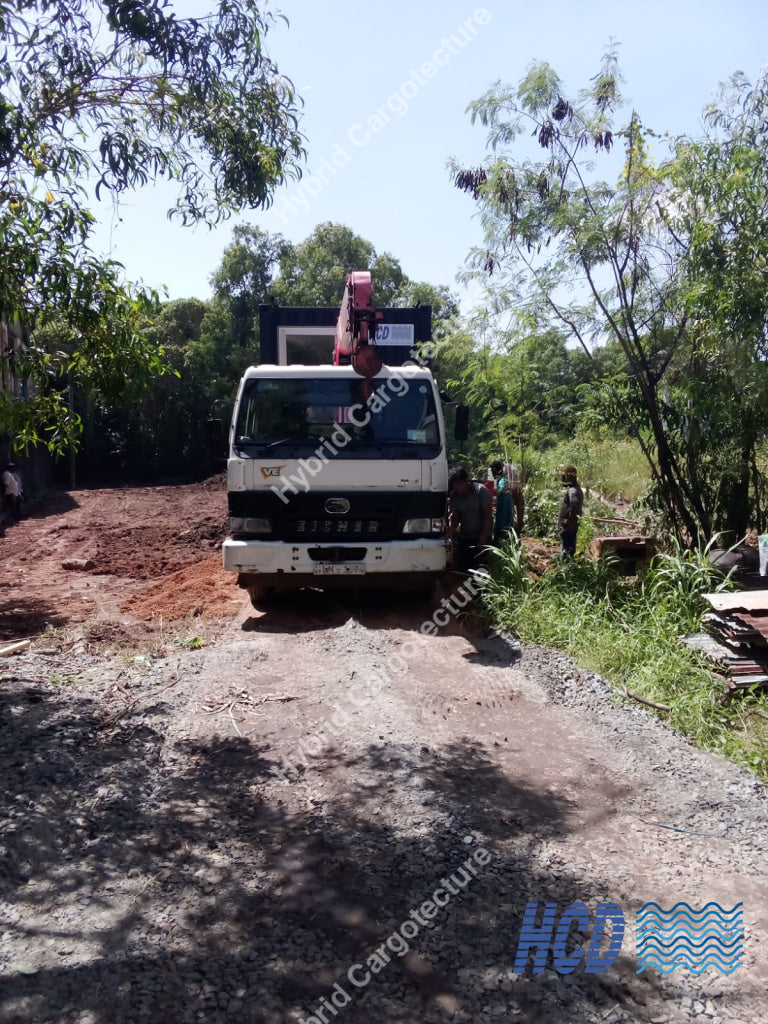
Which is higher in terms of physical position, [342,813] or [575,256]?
[575,256]

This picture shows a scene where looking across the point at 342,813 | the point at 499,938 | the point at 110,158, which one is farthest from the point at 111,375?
the point at 499,938

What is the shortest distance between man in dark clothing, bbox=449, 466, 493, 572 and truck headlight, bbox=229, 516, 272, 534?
2.03 meters

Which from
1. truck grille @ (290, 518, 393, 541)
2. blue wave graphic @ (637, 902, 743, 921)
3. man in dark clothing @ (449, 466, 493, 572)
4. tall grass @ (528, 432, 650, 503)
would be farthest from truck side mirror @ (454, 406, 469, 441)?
blue wave graphic @ (637, 902, 743, 921)

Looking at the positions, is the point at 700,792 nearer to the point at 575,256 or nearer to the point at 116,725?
the point at 116,725

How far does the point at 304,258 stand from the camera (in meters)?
28.0

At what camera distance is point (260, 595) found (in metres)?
8.76

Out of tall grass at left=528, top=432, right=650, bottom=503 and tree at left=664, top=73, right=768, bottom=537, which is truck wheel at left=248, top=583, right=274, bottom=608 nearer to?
tree at left=664, top=73, right=768, bottom=537

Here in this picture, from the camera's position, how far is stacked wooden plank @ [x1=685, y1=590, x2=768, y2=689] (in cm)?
588

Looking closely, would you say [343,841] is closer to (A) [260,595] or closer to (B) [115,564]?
(A) [260,595]

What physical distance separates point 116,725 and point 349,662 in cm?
193

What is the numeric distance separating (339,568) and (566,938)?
5151mm

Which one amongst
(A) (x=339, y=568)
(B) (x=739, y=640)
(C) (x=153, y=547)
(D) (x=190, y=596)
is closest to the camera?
(B) (x=739, y=640)

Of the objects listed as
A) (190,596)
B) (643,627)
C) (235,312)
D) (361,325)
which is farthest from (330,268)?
(643,627)

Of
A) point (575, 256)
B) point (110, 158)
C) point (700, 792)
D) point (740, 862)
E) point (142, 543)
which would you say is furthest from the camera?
point (142, 543)
